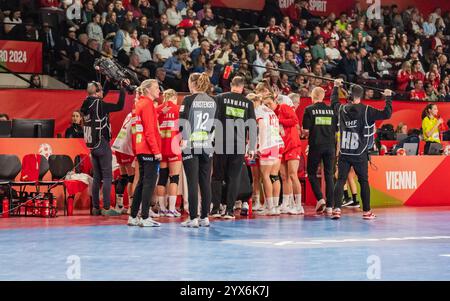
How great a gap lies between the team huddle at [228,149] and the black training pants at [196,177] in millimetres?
14

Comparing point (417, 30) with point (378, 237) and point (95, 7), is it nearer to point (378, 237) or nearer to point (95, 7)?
point (95, 7)

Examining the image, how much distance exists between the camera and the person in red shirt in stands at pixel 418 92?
917 inches

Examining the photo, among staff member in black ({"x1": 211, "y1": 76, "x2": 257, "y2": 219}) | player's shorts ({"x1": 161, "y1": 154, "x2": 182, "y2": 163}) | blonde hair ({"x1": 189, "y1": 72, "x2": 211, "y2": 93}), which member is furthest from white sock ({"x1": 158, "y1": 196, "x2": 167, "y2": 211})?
blonde hair ({"x1": 189, "y1": 72, "x2": 211, "y2": 93})

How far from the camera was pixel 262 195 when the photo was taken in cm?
1627

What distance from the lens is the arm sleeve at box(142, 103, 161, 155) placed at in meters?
12.2

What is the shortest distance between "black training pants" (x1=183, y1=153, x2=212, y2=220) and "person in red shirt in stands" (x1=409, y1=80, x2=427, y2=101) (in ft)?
39.7

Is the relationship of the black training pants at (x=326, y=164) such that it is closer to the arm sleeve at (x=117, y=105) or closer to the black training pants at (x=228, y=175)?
the black training pants at (x=228, y=175)

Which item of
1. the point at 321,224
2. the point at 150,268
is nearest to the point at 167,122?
the point at 321,224

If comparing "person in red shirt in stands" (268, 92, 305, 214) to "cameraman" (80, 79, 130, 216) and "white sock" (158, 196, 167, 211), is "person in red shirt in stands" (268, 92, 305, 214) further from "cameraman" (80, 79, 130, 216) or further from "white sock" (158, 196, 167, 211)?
"cameraman" (80, 79, 130, 216)

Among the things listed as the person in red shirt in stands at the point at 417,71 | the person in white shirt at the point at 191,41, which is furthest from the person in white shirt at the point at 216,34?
the person in red shirt in stands at the point at 417,71

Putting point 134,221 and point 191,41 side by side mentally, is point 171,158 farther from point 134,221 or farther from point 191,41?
point 191,41

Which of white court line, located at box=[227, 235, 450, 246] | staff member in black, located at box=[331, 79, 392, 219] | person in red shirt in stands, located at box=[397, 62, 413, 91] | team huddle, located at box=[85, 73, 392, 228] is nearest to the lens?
white court line, located at box=[227, 235, 450, 246]
